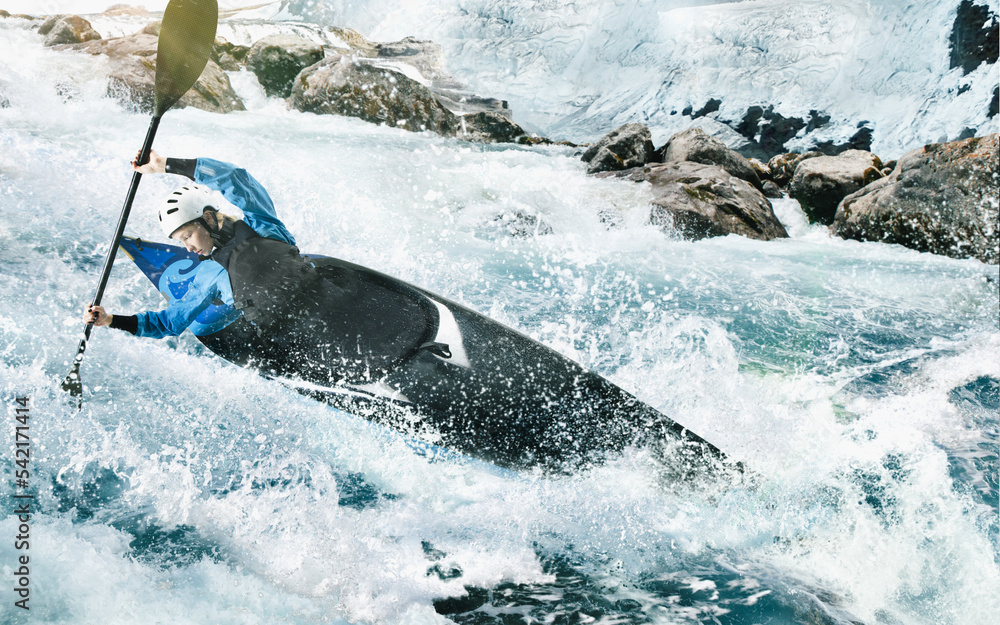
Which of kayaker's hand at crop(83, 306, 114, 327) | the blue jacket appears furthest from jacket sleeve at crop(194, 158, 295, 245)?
kayaker's hand at crop(83, 306, 114, 327)

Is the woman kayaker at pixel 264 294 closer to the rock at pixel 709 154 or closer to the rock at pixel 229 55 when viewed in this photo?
the rock at pixel 709 154

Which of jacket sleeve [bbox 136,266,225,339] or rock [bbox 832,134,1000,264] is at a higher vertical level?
rock [bbox 832,134,1000,264]

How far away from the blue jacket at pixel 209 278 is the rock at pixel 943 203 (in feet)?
30.8

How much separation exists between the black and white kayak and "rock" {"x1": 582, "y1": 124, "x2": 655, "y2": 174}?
8.15m

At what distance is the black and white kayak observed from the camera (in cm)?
248

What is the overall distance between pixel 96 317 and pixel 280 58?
13.2 meters

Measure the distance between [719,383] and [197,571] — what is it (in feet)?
9.86

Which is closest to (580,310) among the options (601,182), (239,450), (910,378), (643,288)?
(643,288)

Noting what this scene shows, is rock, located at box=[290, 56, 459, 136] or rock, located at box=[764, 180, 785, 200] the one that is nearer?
rock, located at box=[290, 56, 459, 136]

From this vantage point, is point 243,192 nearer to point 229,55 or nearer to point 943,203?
point 943,203

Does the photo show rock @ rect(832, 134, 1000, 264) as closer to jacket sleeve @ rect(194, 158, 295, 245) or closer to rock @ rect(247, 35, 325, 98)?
jacket sleeve @ rect(194, 158, 295, 245)

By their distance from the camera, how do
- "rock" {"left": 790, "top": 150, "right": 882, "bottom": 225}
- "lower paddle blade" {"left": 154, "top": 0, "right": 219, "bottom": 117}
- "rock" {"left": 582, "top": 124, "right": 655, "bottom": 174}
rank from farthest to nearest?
"rock" {"left": 582, "top": 124, "right": 655, "bottom": 174} < "rock" {"left": 790, "top": 150, "right": 882, "bottom": 225} < "lower paddle blade" {"left": 154, "top": 0, "right": 219, "bottom": 117}

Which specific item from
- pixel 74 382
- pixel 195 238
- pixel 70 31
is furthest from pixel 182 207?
pixel 70 31

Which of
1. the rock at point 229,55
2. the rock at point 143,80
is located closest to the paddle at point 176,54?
the rock at point 143,80
